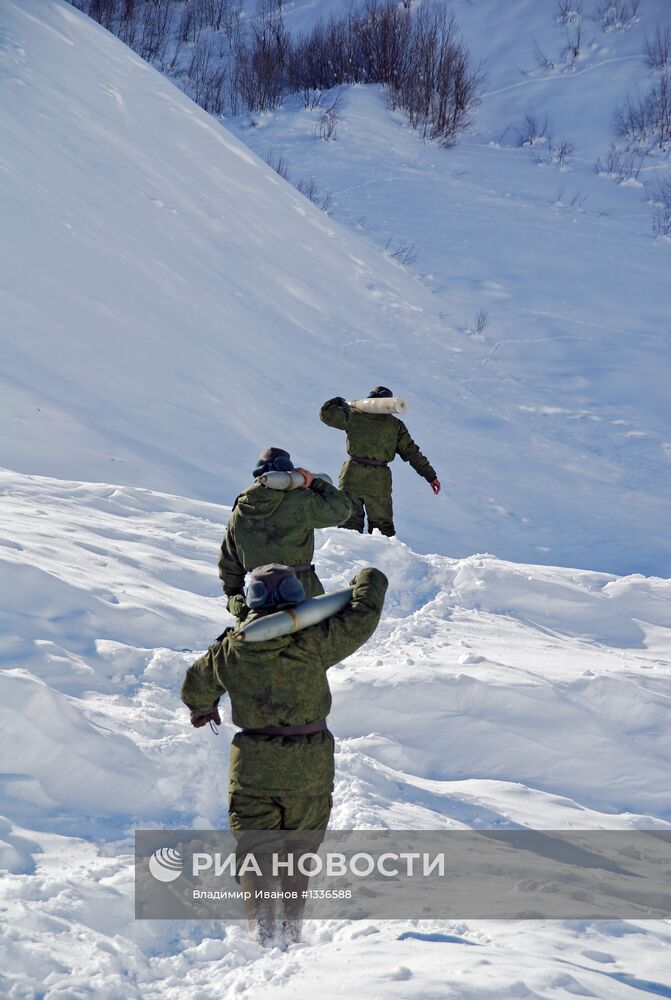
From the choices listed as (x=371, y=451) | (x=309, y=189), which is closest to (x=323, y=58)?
(x=309, y=189)

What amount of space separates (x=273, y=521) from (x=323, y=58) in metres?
23.7

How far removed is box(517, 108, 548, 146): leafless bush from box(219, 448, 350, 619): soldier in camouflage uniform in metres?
20.8

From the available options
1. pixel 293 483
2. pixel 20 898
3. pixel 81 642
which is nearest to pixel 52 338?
pixel 81 642

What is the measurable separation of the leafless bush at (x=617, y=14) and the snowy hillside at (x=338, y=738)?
22.4 metres

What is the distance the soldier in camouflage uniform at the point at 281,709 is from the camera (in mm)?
3377

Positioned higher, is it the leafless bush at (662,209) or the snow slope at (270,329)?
the leafless bush at (662,209)

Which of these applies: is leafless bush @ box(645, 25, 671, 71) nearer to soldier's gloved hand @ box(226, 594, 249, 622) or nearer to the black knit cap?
the black knit cap

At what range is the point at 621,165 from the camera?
22484mm

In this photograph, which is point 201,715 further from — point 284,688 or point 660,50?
point 660,50

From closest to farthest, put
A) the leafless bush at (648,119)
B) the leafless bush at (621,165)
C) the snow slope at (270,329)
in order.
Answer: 1. the snow slope at (270,329)
2. the leafless bush at (621,165)
3. the leafless bush at (648,119)

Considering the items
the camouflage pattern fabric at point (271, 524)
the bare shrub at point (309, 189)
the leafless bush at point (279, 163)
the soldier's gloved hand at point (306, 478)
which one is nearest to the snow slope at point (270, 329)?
the bare shrub at point (309, 189)

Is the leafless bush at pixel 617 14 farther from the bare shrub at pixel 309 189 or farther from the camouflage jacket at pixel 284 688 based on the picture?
the camouflage jacket at pixel 284 688

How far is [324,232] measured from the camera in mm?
16172

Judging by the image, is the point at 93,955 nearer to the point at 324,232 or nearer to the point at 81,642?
the point at 81,642
